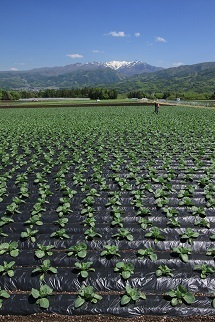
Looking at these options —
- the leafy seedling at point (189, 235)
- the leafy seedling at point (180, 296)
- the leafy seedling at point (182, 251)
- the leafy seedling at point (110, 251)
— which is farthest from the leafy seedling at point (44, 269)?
the leafy seedling at point (189, 235)

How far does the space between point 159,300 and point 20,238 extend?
321cm

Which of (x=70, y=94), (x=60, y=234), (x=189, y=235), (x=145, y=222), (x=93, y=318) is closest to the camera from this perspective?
(x=93, y=318)

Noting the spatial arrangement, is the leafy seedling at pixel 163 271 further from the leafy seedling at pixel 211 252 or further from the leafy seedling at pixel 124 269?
the leafy seedling at pixel 211 252

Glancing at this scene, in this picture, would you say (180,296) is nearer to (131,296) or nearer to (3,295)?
(131,296)

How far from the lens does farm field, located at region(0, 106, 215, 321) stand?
4.48 metres

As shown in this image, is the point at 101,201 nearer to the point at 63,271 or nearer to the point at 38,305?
the point at 63,271

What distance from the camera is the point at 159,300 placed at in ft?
14.7

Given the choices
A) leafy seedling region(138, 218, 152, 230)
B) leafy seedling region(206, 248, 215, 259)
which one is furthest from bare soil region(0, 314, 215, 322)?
leafy seedling region(138, 218, 152, 230)

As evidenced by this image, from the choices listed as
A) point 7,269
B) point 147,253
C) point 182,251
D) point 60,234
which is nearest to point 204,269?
point 182,251

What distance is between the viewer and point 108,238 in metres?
6.23

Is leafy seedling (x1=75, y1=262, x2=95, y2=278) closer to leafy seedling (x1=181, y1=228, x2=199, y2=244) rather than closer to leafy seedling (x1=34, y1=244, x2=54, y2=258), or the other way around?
leafy seedling (x1=34, y1=244, x2=54, y2=258)

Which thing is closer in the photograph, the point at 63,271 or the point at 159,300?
the point at 159,300

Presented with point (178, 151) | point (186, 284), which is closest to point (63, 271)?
point (186, 284)

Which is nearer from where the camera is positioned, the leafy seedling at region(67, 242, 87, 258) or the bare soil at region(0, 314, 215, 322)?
the bare soil at region(0, 314, 215, 322)
